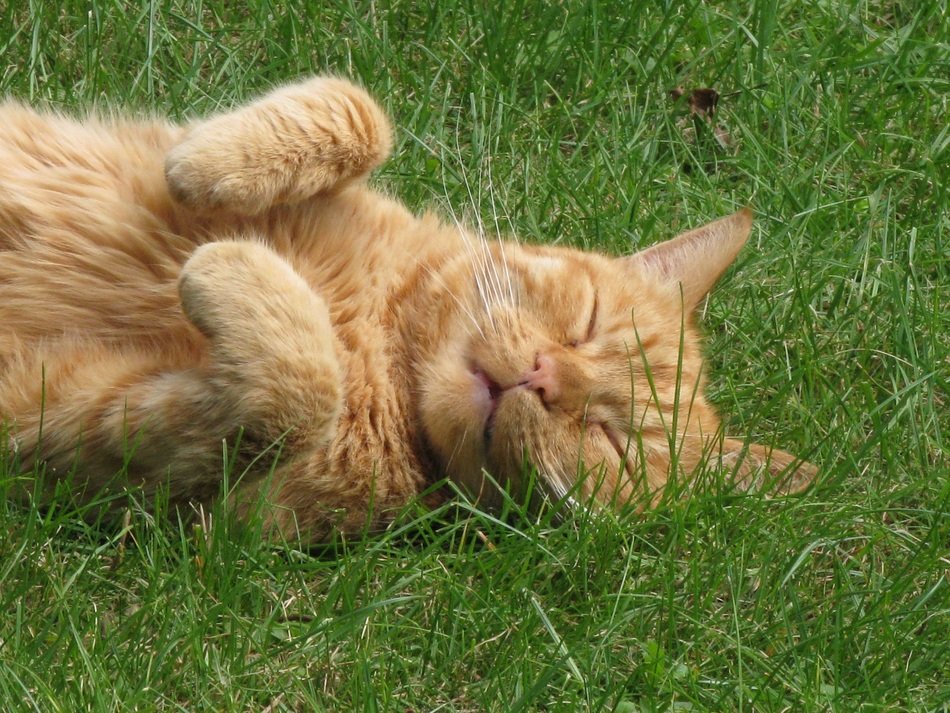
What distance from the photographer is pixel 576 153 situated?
14.5ft

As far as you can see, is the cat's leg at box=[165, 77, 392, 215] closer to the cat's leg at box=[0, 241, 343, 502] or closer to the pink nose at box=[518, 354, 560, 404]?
the cat's leg at box=[0, 241, 343, 502]

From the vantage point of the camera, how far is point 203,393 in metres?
2.76

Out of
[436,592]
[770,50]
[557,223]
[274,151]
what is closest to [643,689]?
[436,592]

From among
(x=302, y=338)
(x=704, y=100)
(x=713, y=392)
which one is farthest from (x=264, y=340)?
(x=704, y=100)

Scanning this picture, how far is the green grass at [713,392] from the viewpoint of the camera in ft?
8.67

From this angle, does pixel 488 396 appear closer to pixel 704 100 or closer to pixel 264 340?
pixel 264 340

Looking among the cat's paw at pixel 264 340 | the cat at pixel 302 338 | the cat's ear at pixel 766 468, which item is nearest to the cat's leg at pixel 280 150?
the cat at pixel 302 338

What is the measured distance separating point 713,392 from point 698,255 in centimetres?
43

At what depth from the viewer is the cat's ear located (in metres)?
3.19

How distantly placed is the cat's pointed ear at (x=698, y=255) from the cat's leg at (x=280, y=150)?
0.85m

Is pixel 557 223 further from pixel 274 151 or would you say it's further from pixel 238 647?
pixel 238 647

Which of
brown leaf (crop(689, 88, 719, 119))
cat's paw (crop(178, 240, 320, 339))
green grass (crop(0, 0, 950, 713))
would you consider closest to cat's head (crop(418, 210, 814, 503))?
green grass (crop(0, 0, 950, 713))

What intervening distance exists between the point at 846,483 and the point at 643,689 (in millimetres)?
1007

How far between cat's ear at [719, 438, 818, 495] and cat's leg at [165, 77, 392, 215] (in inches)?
47.8
